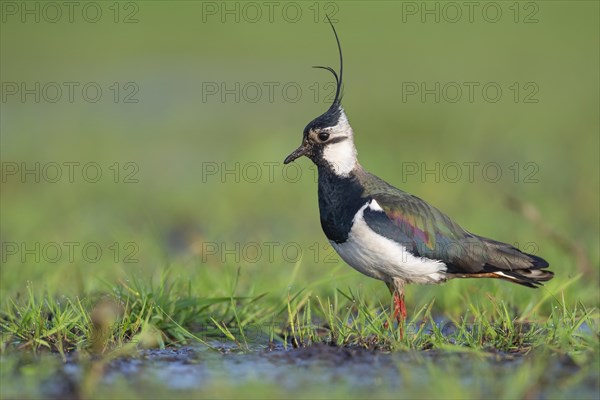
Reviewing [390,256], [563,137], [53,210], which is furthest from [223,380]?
[563,137]

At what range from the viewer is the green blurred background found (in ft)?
25.7

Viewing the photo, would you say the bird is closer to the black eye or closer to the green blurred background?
the black eye

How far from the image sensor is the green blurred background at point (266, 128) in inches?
309

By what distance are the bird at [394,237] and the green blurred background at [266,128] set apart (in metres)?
0.52

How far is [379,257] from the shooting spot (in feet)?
18.0

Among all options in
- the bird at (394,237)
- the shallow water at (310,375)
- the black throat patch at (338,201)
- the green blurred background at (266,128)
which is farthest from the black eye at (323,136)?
the shallow water at (310,375)

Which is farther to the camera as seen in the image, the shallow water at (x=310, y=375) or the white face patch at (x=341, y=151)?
the white face patch at (x=341, y=151)

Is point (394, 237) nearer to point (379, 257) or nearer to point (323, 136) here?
point (379, 257)

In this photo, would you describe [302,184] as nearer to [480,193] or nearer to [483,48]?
[480,193]

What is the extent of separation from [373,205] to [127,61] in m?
9.80

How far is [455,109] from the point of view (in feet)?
41.1

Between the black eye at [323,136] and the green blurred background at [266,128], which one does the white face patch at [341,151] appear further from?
the green blurred background at [266,128]

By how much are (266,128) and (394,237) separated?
6.42m

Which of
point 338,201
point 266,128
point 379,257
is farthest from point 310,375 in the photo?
point 266,128
